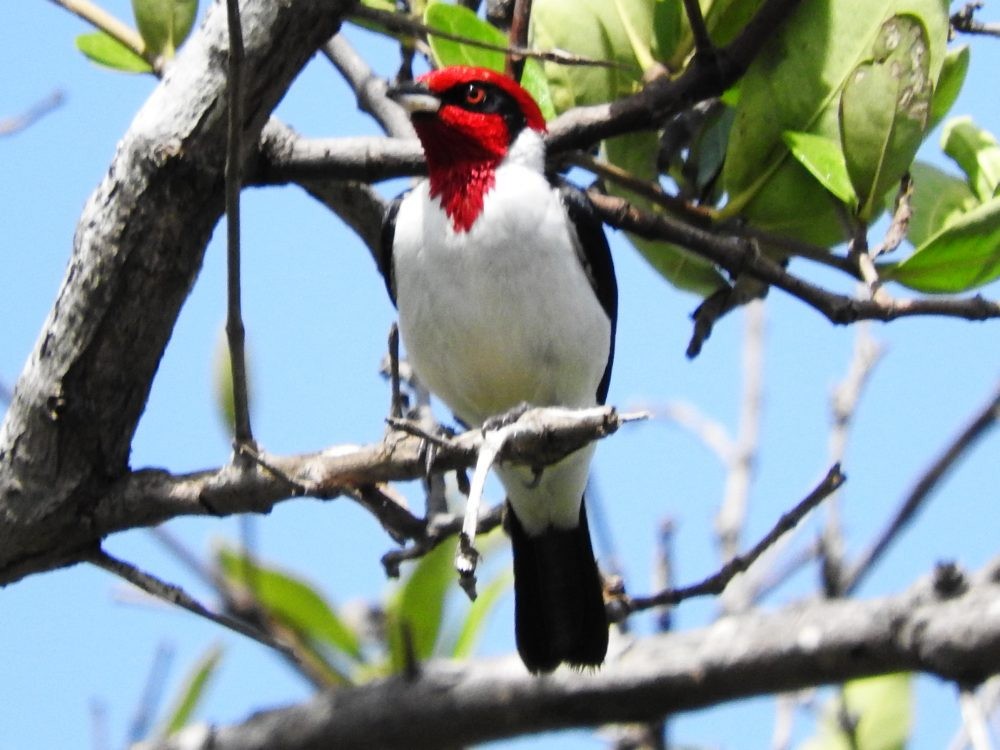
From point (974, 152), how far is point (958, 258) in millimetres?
424

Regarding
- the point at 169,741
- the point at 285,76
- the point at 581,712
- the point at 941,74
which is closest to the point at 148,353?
the point at 285,76

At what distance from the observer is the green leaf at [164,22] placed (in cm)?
349

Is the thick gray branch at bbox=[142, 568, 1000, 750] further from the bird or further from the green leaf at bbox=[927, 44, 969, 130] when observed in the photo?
Answer: the green leaf at bbox=[927, 44, 969, 130]

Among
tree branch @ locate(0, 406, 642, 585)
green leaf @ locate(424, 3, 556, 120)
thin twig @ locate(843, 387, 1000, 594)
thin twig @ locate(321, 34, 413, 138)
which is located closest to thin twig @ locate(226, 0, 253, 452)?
tree branch @ locate(0, 406, 642, 585)

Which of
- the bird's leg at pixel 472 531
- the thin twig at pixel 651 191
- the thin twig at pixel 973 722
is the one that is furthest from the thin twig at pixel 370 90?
the thin twig at pixel 973 722

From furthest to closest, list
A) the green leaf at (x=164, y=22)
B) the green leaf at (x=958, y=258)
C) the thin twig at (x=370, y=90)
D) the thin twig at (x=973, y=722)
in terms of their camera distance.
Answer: the thin twig at (x=370, y=90), the green leaf at (x=164, y=22), the green leaf at (x=958, y=258), the thin twig at (x=973, y=722)

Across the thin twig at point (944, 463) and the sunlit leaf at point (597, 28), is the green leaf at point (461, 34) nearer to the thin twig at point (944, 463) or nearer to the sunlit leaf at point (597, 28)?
the sunlit leaf at point (597, 28)

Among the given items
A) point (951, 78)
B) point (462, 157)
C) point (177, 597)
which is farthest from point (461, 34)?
point (177, 597)

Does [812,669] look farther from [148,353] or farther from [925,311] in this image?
[148,353]

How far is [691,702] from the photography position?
298 centimetres

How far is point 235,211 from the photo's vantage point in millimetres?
2328

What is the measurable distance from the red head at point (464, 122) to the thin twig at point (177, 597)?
1262 millimetres

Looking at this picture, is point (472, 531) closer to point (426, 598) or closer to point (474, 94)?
point (426, 598)

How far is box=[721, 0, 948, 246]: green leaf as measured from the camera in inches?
120
